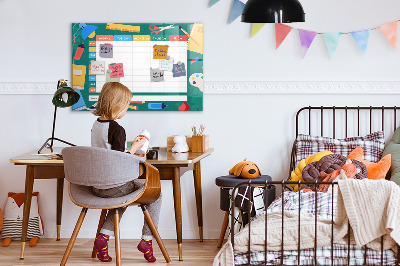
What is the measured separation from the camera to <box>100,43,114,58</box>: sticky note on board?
426cm

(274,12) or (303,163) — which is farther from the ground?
(274,12)

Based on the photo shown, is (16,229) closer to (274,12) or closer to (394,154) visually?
(274,12)

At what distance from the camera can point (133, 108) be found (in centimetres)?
428

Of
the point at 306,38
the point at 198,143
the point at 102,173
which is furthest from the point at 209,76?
the point at 102,173

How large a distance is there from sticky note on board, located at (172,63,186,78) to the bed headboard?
867 millimetres

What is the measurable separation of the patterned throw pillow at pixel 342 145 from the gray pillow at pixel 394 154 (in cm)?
6

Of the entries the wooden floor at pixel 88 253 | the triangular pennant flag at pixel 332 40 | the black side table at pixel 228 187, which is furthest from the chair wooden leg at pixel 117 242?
the triangular pennant flag at pixel 332 40

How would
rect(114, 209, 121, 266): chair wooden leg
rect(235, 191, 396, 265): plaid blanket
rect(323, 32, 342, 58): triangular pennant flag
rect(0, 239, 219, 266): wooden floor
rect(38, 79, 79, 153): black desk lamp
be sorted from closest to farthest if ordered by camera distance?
rect(235, 191, 396, 265): plaid blanket, rect(114, 209, 121, 266): chair wooden leg, rect(0, 239, 219, 266): wooden floor, rect(38, 79, 79, 153): black desk lamp, rect(323, 32, 342, 58): triangular pennant flag

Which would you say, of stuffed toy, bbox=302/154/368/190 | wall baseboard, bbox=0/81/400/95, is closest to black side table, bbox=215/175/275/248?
stuffed toy, bbox=302/154/368/190

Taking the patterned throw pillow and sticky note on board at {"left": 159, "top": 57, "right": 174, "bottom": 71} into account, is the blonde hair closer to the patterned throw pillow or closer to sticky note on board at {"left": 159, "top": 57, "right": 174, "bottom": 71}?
sticky note on board at {"left": 159, "top": 57, "right": 174, "bottom": 71}

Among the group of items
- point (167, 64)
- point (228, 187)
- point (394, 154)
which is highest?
point (167, 64)

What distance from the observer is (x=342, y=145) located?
159 inches

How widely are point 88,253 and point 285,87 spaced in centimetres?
177

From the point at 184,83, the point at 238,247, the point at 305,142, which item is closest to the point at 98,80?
the point at 184,83
